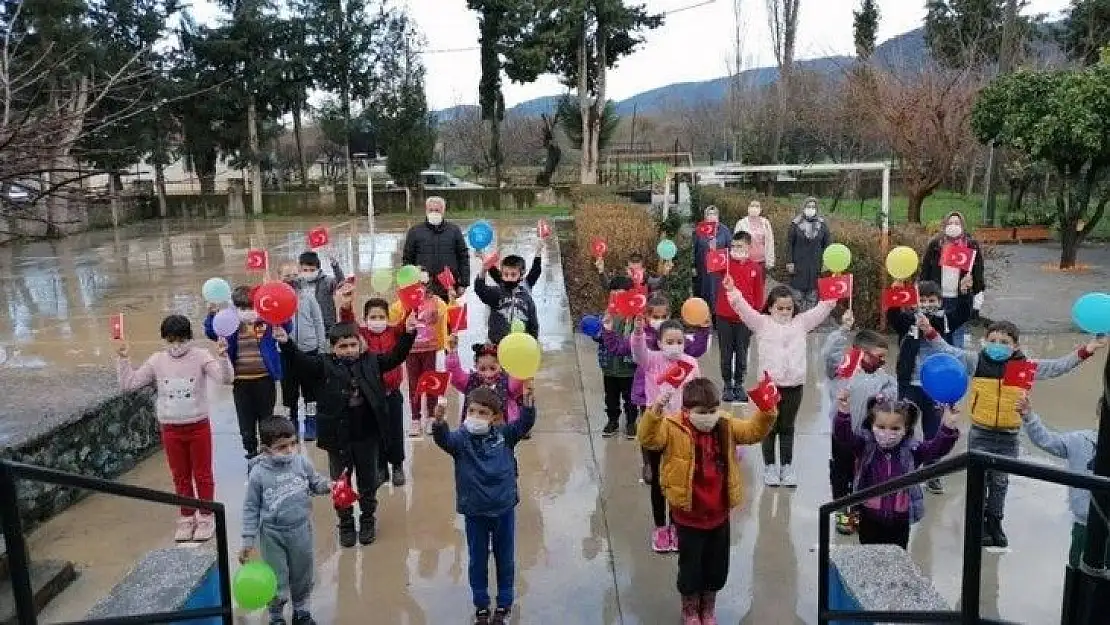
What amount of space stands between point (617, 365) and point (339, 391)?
212 cm

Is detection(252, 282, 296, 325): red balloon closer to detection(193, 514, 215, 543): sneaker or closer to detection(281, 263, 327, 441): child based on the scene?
detection(193, 514, 215, 543): sneaker

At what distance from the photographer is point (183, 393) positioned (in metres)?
4.52

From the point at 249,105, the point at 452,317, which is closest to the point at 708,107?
the point at 249,105

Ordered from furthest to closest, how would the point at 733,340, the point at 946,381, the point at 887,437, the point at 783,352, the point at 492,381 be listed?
1. the point at 733,340
2. the point at 783,352
3. the point at 492,381
4. the point at 887,437
5. the point at 946,381

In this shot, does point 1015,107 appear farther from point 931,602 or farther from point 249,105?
point 249,105

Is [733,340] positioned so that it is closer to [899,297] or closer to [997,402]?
[899,297]

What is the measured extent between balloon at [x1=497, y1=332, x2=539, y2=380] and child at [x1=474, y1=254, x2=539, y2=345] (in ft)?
8.16

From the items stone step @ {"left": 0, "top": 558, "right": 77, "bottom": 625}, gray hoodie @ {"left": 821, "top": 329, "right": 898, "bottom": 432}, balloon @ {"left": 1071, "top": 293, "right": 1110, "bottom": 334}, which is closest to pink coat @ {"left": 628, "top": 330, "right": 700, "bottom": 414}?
gray hoodie @ {"left": 821, "top": 329, "right": 898, "bottom": 432}

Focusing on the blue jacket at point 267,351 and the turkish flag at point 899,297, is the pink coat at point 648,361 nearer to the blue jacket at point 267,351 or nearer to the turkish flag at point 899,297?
the turkish flag at point 899,297

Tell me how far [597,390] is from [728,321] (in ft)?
4.46

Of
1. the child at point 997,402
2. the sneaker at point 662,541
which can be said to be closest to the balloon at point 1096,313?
the child at point 997,402

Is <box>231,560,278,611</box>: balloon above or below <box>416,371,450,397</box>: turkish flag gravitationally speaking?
below

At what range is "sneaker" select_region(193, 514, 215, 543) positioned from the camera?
15.4ft

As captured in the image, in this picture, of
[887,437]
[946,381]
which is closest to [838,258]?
[887,437]
